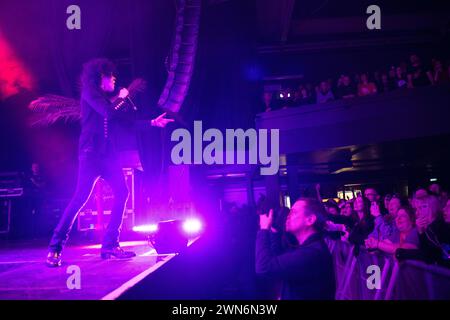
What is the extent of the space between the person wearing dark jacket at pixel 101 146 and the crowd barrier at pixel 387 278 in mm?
1842

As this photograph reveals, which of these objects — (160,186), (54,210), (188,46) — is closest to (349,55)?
(188,46)

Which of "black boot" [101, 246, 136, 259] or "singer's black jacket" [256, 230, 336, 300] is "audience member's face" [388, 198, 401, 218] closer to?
"singer's black jacket" [256, 230, 336, 300]

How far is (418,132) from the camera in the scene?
6730 millimetres

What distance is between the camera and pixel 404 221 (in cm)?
326

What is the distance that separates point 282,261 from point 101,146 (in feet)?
5.29

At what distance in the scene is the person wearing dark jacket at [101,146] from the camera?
2617 millimetres

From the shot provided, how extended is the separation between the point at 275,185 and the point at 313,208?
560cm

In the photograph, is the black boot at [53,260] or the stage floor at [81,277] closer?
the stage floor at [81,277]

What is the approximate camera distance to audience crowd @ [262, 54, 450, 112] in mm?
6867

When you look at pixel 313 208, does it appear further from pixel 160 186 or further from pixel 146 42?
pixel 146 42

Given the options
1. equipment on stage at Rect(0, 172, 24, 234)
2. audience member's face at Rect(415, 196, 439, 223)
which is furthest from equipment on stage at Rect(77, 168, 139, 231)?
audience member's face at Rect(415, 196, 439, 223)

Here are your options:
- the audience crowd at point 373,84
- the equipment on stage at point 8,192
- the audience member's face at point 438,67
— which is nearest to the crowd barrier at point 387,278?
the audience crowd at point 373,84

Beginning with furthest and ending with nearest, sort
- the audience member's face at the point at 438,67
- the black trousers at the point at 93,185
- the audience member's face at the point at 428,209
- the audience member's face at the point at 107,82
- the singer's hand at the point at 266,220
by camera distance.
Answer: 1. the audience member's face at the point at 438,67
2. the audience member's face at the point at 428,209
3. the audience member's face at the point at 107,82
4. the black trousers at the point at 93,185
5. the singer's hand at the point at 266,220

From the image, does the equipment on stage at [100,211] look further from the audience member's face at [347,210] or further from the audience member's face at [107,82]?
the audience member's face at [347,210]
